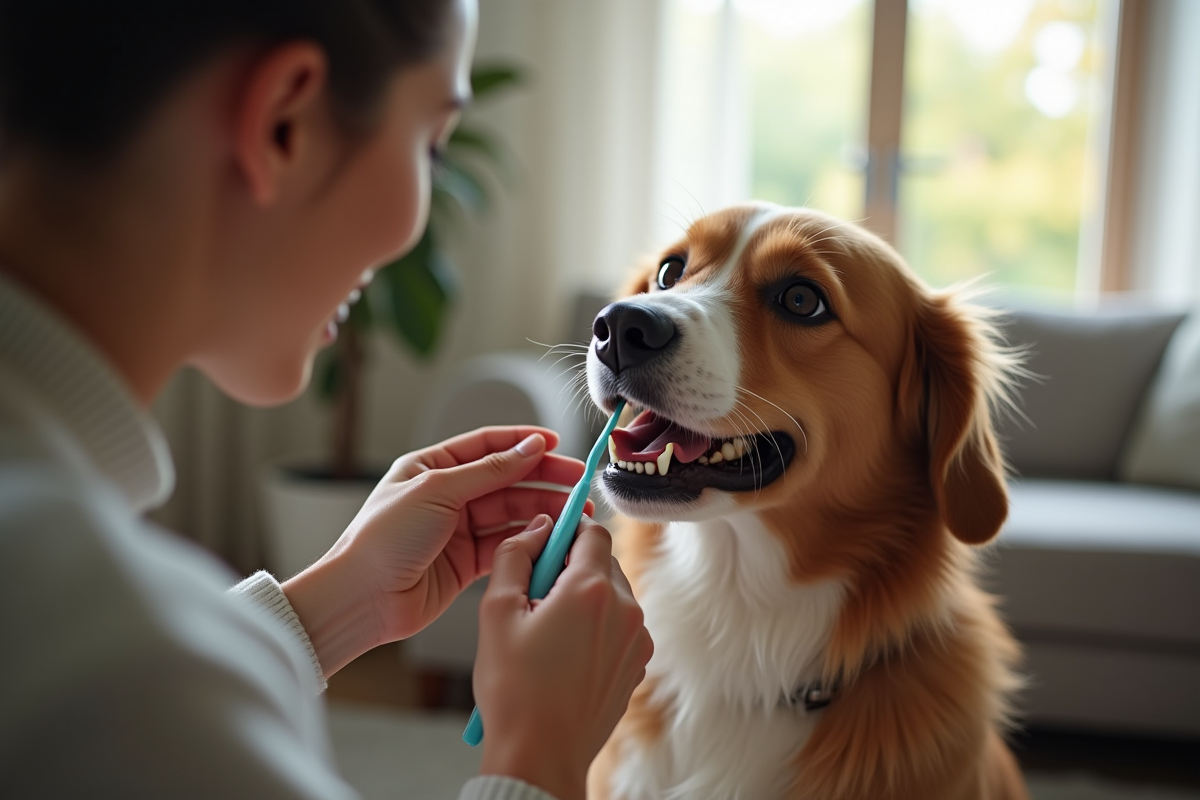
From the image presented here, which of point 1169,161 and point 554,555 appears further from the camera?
point 1169,161

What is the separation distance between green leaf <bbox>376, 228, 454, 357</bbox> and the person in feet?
6.25

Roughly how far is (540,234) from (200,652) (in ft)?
10.4

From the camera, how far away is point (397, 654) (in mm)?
3010

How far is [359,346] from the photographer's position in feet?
9.50

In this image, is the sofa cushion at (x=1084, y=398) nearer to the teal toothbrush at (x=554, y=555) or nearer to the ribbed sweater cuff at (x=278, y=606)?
the teal toothbrush at (x=554, y=555)

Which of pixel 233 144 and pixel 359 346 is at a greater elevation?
pixel 233 144

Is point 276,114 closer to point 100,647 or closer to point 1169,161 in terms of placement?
point 100,647

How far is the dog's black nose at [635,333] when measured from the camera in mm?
1090

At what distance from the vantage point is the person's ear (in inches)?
24.2

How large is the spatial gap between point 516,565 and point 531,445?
0.24 m

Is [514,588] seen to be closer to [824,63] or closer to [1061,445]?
[1061,445]

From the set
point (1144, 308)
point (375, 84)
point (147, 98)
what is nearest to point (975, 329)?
point (375, 84)

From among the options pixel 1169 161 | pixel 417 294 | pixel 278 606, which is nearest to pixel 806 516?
pixel 278 606

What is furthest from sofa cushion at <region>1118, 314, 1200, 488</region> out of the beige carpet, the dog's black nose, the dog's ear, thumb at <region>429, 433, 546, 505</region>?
thumb at <region>429, 433, 546, 505</region>
